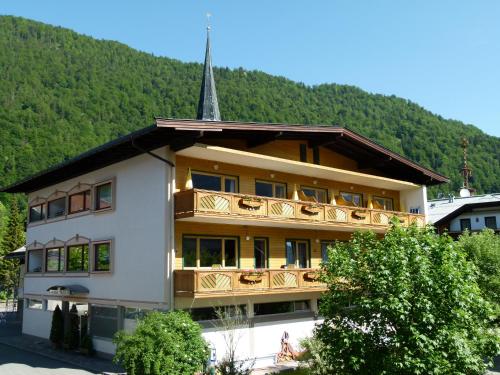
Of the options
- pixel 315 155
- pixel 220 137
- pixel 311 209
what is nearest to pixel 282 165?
pixel 311 209

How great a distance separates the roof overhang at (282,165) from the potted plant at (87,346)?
960 centimetres

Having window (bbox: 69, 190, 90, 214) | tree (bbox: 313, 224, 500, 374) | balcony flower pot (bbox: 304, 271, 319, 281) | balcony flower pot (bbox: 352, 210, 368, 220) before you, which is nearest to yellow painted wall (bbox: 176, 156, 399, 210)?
balcony flower pot (bbox: 352, 210, 368, 220)

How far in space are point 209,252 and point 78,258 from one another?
26.5ft

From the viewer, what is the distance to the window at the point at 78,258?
24269mm

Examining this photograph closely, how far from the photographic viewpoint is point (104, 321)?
2239 cm

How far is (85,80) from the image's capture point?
120 meters

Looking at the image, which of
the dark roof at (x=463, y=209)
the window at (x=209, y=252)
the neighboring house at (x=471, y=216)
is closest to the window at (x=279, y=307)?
the window at (x=209, y=252)

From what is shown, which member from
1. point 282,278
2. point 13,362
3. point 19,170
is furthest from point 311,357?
point 19,170

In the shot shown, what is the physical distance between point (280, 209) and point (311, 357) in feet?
20.1

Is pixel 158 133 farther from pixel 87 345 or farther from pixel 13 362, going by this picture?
pixel 13 362

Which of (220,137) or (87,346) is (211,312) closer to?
(87,346)

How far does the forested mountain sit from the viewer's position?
7931 centimetres

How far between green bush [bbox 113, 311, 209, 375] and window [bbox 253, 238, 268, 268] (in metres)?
5.74

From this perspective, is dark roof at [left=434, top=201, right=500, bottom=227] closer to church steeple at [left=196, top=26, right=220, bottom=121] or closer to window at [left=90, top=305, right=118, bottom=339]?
church steeple at [left=196, top=26, right=220, bottom=121]
